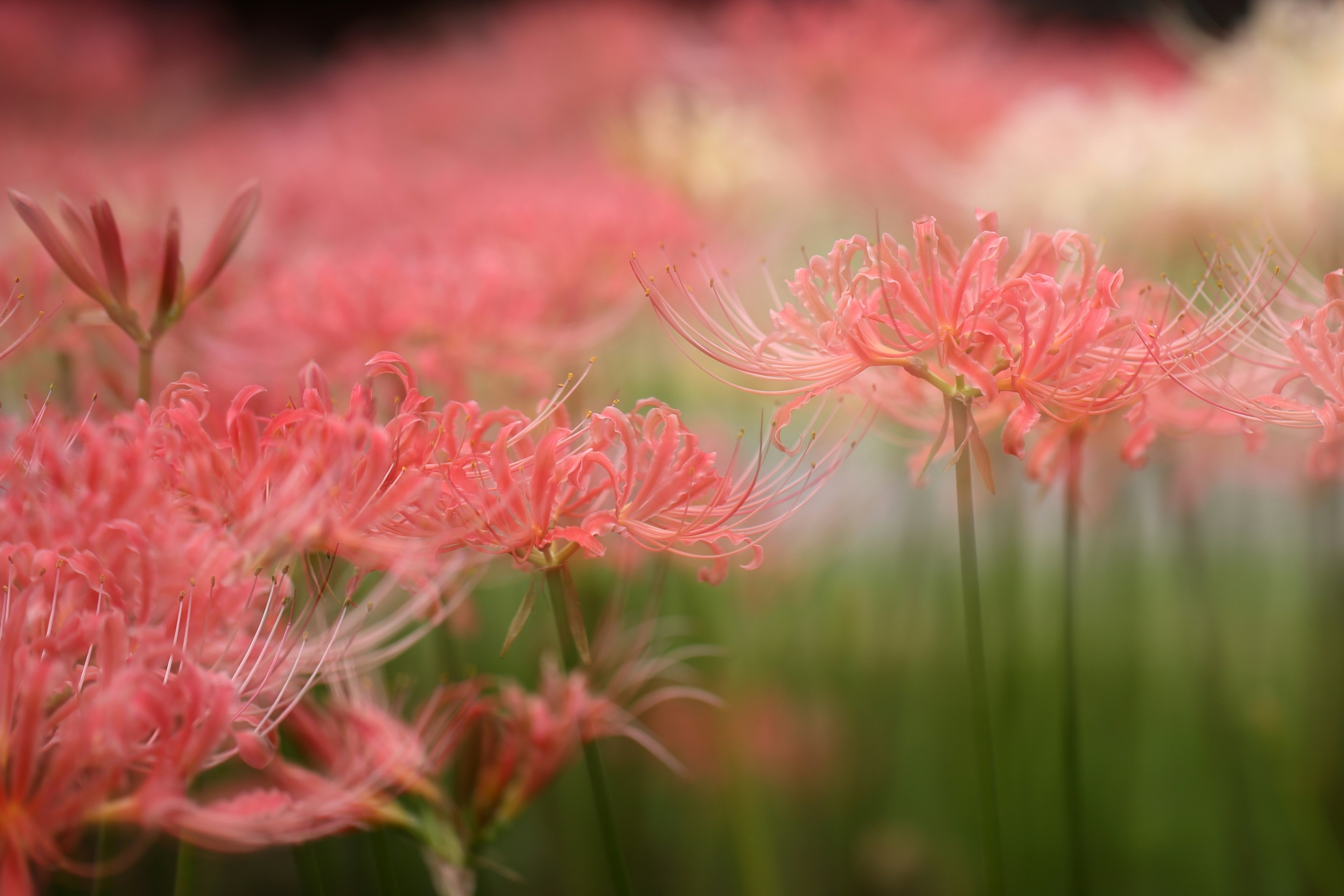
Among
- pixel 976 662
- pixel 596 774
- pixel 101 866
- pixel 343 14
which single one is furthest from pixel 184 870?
pixel 343 14

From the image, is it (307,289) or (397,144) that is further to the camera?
(397,144)

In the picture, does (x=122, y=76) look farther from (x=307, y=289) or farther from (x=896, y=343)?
(x=896, y=343)

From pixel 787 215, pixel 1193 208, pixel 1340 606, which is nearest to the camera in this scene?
pixel 1193 208

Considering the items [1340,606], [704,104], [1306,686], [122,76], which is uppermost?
[122,76]

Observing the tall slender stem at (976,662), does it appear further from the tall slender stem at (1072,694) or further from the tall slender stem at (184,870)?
the tall slender stem at (184,870)

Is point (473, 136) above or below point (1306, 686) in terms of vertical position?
above

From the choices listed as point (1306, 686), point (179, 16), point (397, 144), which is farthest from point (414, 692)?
point (179, 16)

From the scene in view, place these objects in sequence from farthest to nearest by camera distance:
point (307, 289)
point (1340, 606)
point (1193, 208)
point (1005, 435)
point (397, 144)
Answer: point (397, 144) → point (1340, 606) → point (1193, 208) → point (307, 289) → point (1005, 435)
